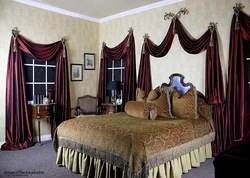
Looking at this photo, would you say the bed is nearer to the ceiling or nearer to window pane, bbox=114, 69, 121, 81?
window pane, bbox=114, 69, 121, 81

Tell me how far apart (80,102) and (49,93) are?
872mm

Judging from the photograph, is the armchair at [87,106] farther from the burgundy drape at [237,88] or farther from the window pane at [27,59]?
the burgundy drape at [237,88]

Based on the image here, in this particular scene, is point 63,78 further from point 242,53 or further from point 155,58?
point 242,53

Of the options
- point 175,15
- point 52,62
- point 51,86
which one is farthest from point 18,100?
point 175,15

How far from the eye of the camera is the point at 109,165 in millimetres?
2811

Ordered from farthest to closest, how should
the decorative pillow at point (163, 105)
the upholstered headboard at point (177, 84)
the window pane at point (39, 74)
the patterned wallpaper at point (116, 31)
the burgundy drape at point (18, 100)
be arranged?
the window pane at point (39, 74), the burgundy drape at point (18, 100), the upholstered headboard at point (177, 84), the patterned wallpaper at point (116, 31), the decorative pillow at point (163, 105)

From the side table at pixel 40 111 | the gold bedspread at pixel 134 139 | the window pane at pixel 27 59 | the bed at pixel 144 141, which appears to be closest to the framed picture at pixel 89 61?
the window pane at pixel 27 59

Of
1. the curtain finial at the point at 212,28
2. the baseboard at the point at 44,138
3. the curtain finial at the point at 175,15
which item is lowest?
the baseboard at the point at 44,138

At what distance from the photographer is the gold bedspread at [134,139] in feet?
8.48

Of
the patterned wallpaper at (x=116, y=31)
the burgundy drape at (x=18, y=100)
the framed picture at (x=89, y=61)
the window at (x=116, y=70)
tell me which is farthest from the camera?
the framed picture at (x=89, y=61)

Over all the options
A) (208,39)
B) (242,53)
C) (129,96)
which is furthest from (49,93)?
(242,53)

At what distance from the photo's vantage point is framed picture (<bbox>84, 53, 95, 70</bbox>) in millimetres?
5895

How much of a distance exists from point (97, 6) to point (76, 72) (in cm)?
171

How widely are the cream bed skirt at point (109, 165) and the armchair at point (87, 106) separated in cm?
202
